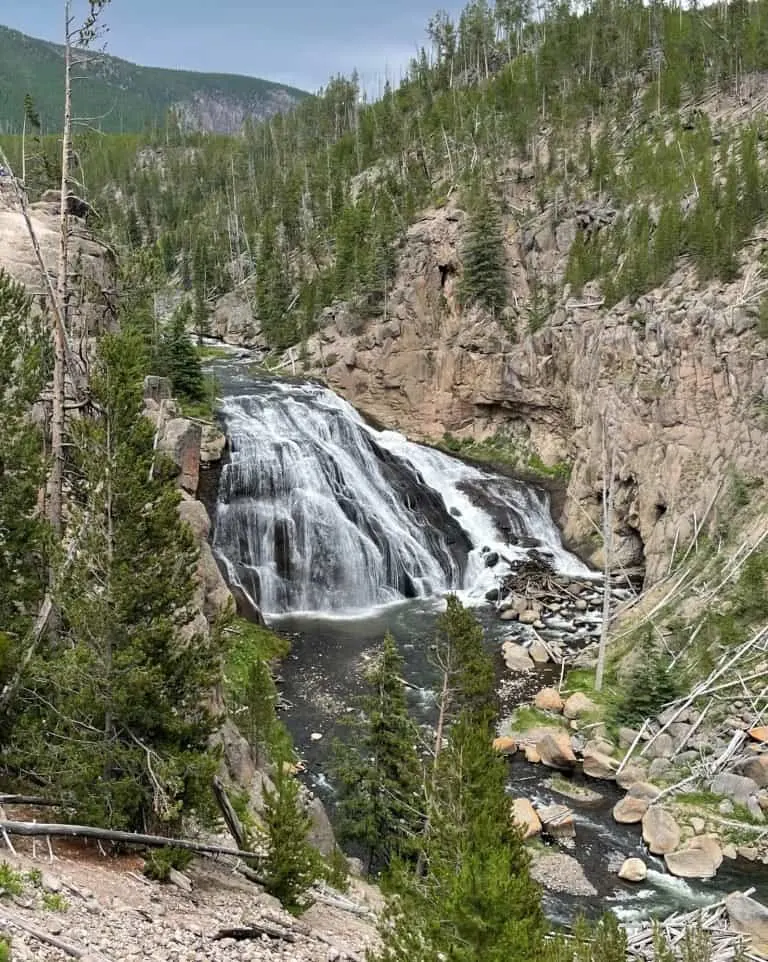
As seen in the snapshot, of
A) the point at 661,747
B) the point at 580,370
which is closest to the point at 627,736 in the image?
the point at 661,747

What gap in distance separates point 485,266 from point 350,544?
83.0ft

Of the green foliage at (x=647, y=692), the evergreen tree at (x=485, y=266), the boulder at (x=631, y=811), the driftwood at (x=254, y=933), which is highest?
the evergreen tree at (x=485, y=266)

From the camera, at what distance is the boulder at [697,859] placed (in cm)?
1739

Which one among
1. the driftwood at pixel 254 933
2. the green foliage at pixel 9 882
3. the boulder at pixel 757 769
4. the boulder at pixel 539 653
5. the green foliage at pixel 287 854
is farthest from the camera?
the boulder at pixel 539 653

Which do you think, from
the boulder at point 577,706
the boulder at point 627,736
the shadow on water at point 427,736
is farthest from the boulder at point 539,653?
the boulder at point 627,736

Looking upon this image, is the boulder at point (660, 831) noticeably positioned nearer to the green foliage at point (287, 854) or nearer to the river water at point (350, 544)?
the river water at point (350, 544)

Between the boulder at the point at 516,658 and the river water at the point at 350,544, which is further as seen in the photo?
the boulder at the point at 516,658

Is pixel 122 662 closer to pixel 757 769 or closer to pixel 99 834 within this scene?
pixel 99 834

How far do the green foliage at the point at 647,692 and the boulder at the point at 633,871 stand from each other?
6237mm

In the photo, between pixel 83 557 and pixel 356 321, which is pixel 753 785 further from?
pixel 356 321

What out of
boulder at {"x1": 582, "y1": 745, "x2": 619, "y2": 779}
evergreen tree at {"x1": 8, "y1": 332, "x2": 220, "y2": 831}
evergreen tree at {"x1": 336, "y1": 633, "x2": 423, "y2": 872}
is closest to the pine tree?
evergreen tree at {"x1": 336, "y1": 633, "x2": 423, "y2": 872}

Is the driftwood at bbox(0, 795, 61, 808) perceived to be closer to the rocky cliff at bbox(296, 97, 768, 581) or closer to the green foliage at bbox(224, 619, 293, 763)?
the green foliage at bbox(224, 619, 293, 763)

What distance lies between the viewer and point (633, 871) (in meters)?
17.4

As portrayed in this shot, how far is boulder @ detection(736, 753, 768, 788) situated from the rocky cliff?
1236 cm
